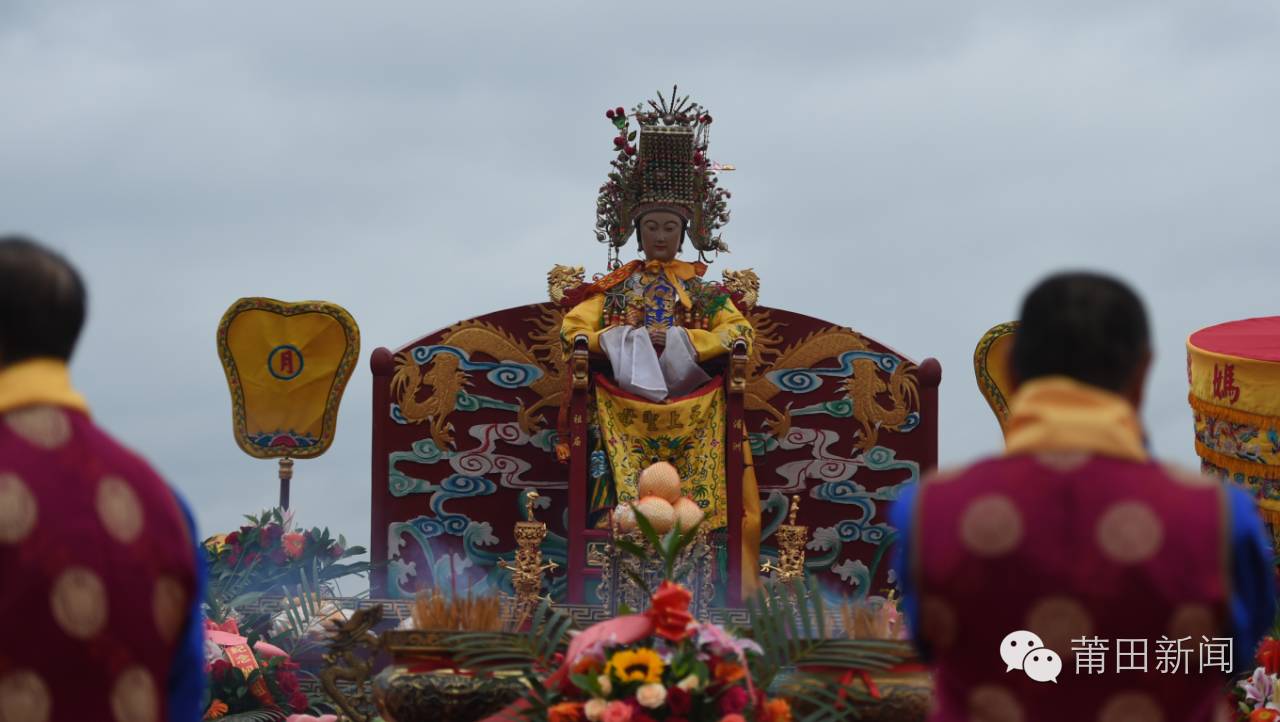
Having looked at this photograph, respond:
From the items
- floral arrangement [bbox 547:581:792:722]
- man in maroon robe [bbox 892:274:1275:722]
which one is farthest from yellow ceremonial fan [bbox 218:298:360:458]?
man in maroon robe [bbox 892:274:1275:722]

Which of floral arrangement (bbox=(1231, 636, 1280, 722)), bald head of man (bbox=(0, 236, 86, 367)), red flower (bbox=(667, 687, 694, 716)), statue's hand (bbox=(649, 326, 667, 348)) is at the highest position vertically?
statue's hand (bbox=(649, 326, 667, 348))

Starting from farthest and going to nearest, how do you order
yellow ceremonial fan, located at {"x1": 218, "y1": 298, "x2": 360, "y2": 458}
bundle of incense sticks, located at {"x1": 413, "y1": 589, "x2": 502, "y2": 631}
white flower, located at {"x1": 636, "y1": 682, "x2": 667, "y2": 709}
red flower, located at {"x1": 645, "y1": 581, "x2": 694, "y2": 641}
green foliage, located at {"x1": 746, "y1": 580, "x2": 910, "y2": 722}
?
1. yellow ceremonial fan, located at {"x1": 218, "y1": 298, "x2": 360, "y2": 458}
2. bundle of incense sticks, located at {"x1": 413, "y1": 589, "x2": 502, "y2": 631}
3. green foliage, located at {"x1": 746, "y1": 580, "x2": 910, "y2": 722}
4. red flower, located at {"x1": 645, "y1": 581, "x2": 694, "y2": 641}
5. white flower, located at {"x1": 636, "y1": 682, "x2": 667, "y2": 709}

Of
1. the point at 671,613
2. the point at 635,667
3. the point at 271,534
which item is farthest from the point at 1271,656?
the point at 271,534

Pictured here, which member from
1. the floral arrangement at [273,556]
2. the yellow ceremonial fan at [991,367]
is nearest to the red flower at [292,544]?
the floral arrangement at [273,556]

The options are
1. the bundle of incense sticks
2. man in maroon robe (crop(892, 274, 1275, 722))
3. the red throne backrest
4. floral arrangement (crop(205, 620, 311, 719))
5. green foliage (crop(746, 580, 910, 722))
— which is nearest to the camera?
man in maroon robe (crop(892, 274, 1275, 722))

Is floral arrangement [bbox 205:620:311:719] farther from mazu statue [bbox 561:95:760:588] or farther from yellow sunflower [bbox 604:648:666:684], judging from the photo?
yellow sunflower [bbox 604:648:666:684]

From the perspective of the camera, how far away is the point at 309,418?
14.2 meters

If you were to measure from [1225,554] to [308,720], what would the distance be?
222 inches

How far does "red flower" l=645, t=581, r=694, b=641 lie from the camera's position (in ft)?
21.2

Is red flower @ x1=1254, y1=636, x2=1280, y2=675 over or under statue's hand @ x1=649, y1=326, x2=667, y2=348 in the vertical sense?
under

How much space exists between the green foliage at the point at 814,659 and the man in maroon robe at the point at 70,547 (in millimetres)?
2580

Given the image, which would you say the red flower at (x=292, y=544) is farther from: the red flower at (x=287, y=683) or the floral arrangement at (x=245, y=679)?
the red flower at (x=287, y=683)

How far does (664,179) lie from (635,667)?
7.46 m

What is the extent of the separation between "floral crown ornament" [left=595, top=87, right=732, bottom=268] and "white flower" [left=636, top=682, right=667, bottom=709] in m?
7.43
